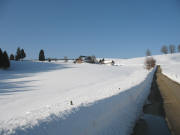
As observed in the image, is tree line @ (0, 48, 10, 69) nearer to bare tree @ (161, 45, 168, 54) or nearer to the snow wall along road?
the snow wall along road

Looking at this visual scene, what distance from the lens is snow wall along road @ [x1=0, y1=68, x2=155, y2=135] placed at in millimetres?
3277

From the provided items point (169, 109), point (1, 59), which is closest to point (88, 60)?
point (1, 59)

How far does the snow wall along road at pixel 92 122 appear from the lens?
328 centimetres

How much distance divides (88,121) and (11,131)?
219 centimetres

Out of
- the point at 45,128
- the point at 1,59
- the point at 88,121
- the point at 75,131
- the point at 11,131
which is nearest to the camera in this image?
the point at 11,131

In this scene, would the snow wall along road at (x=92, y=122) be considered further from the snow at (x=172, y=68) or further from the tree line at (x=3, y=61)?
Result: the tree line at (x=3, y=61)

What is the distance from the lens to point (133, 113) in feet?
21.3

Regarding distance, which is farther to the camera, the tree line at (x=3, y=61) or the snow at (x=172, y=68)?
the tree line at (x=3, y=61)

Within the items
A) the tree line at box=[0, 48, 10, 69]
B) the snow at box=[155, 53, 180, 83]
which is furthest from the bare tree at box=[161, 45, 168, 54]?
the tree line at box=[0, 48, 10, 69]

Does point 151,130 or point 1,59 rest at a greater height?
point 1,59

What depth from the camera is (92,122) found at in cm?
439

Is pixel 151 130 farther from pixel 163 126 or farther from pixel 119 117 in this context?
pixel 119 117

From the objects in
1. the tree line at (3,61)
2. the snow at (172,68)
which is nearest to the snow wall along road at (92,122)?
the snow at (172,68)

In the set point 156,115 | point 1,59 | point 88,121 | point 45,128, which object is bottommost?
point 156,115
